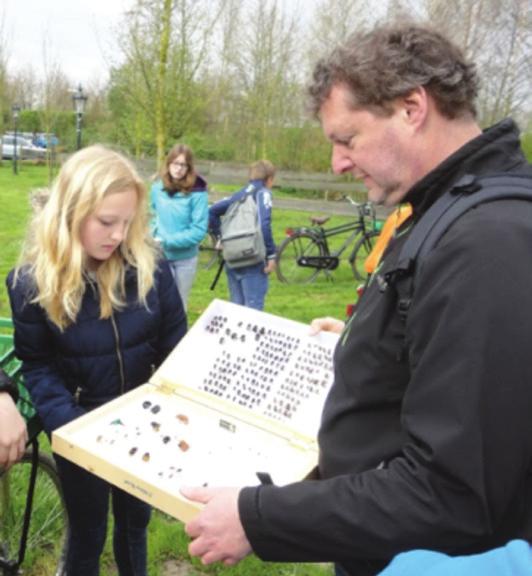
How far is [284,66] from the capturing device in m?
20.5

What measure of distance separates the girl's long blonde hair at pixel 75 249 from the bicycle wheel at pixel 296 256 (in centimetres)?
684

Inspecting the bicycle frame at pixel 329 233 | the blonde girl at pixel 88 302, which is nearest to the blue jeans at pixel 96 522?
the blonde girl at pixel 88 302

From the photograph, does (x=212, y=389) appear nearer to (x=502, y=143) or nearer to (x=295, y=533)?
(x=295, y=533)

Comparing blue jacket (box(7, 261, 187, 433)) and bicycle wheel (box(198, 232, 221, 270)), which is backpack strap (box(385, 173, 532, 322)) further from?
bicycle wheel (box(198, 232, 221, 270))

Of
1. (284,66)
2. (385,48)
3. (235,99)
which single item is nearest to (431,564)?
(385,48)

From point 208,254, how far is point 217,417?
8.46 meters

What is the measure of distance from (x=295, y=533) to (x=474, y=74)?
1.09 metres

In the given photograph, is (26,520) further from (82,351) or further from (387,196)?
(387,196)

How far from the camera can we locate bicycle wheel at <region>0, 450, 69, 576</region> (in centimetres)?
266

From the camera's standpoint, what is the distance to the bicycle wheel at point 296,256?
30.1ft

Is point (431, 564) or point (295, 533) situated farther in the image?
point (295, 533)

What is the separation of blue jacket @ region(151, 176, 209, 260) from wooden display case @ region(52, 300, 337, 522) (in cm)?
377

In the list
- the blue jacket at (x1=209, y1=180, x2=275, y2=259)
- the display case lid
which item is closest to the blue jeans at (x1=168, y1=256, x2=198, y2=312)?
the blue jacket at (x1=209, y1=180, x2=275, y2=259)

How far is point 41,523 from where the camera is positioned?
9.25 ft
